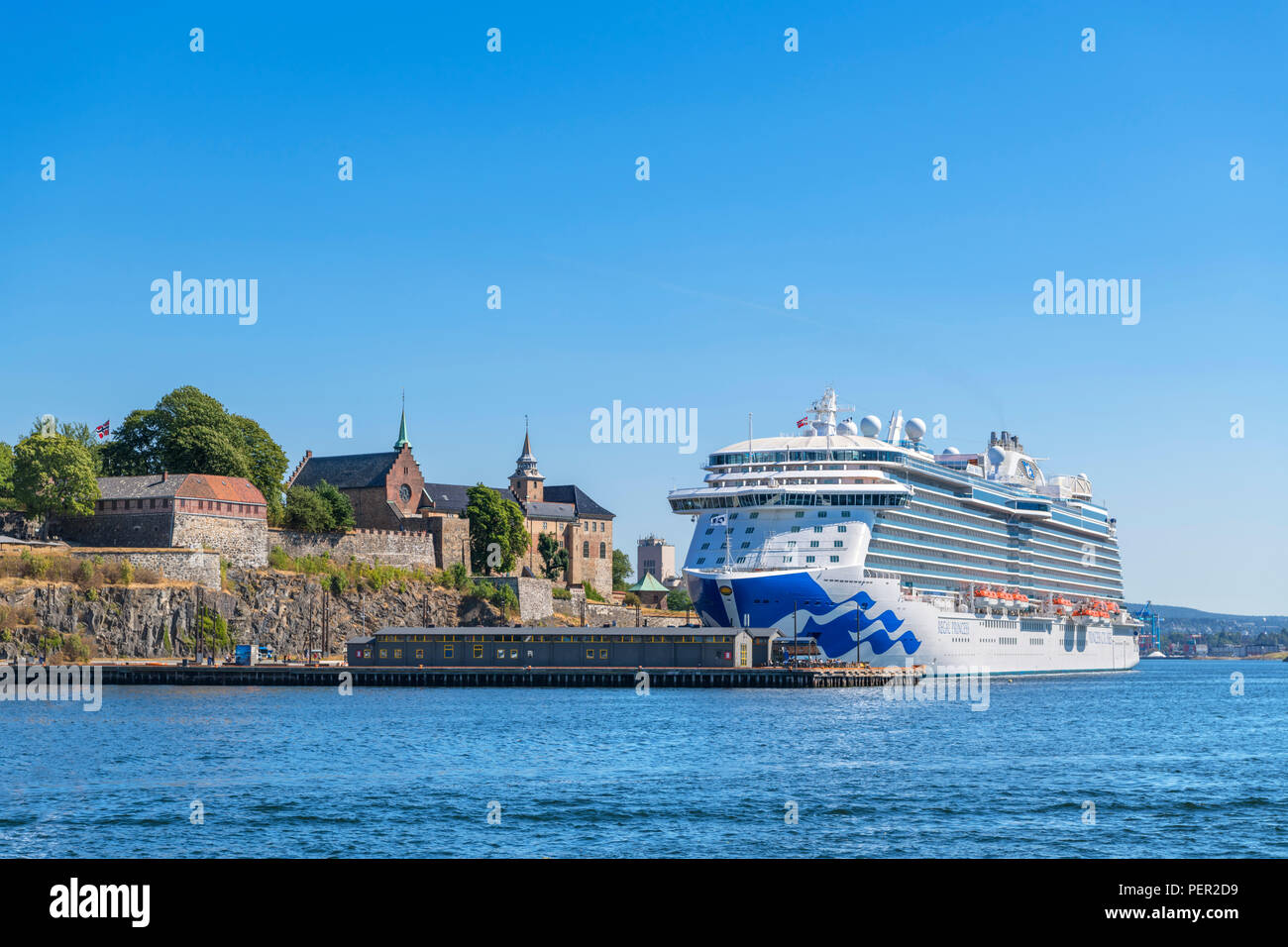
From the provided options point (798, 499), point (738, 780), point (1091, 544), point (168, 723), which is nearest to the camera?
point (738, 780)

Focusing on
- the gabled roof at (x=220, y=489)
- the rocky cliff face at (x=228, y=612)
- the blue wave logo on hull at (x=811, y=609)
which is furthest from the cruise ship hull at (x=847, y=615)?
the gabled roof at (x=220, y=489)

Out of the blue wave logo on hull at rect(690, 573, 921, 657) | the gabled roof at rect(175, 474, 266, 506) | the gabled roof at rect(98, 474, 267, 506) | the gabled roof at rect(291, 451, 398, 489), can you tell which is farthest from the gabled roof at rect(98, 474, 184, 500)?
the blue wave logo on hull at rect(690, 573, 921, 657)

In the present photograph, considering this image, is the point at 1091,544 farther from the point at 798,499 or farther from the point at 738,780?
the point at 738,780

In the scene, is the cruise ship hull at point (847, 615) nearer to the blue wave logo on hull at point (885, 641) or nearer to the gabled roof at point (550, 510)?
the blue wave logo on hull at point (885, 641)

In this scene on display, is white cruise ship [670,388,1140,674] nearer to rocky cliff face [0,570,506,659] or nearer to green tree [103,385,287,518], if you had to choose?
rocky cliff face [0,570,506,659]
